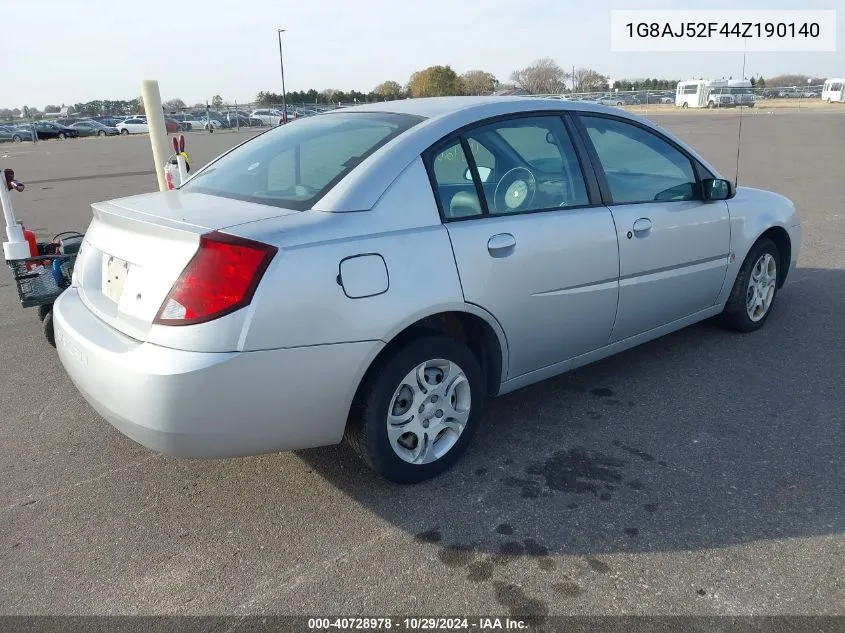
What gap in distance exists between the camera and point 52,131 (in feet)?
151

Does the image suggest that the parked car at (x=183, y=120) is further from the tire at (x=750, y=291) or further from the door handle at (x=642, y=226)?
the door handle at (x=642, y=226)

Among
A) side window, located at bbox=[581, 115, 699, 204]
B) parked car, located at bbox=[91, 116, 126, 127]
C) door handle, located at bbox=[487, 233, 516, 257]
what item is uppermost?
parked car, located at bbox=[91, 116, 126, 127]

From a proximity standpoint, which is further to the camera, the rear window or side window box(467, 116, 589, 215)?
side window box(467, 116, 589, 215)

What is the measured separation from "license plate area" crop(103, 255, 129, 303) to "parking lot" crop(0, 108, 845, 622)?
89 cm

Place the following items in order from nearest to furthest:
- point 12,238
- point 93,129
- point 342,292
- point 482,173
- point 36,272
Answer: point 342,292
point 482,173
point 36,272
point 12,238
point 93,129

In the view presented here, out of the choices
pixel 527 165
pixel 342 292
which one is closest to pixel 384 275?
pixel 342 292

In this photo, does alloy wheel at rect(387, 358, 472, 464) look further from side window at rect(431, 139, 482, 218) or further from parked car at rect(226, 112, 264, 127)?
parked car at rect(226, 112, 264, 127)

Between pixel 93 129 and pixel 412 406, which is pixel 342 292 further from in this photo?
pixel 93 129

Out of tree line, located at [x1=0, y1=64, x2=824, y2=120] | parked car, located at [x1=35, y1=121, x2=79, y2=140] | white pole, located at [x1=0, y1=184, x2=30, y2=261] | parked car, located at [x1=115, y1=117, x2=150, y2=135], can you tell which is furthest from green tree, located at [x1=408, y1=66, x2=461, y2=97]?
white pole, located at [x1=0, y1=184, x2=30, y2=261]

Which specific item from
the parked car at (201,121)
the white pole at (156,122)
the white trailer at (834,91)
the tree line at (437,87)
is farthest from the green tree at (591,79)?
the white pole at (156,122)

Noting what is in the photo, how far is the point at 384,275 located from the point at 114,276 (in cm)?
116

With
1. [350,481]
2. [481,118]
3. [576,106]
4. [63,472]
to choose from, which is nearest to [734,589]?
[350,481]

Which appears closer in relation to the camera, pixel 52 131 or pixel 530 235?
pixel 530 235

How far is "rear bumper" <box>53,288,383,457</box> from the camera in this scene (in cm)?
237
